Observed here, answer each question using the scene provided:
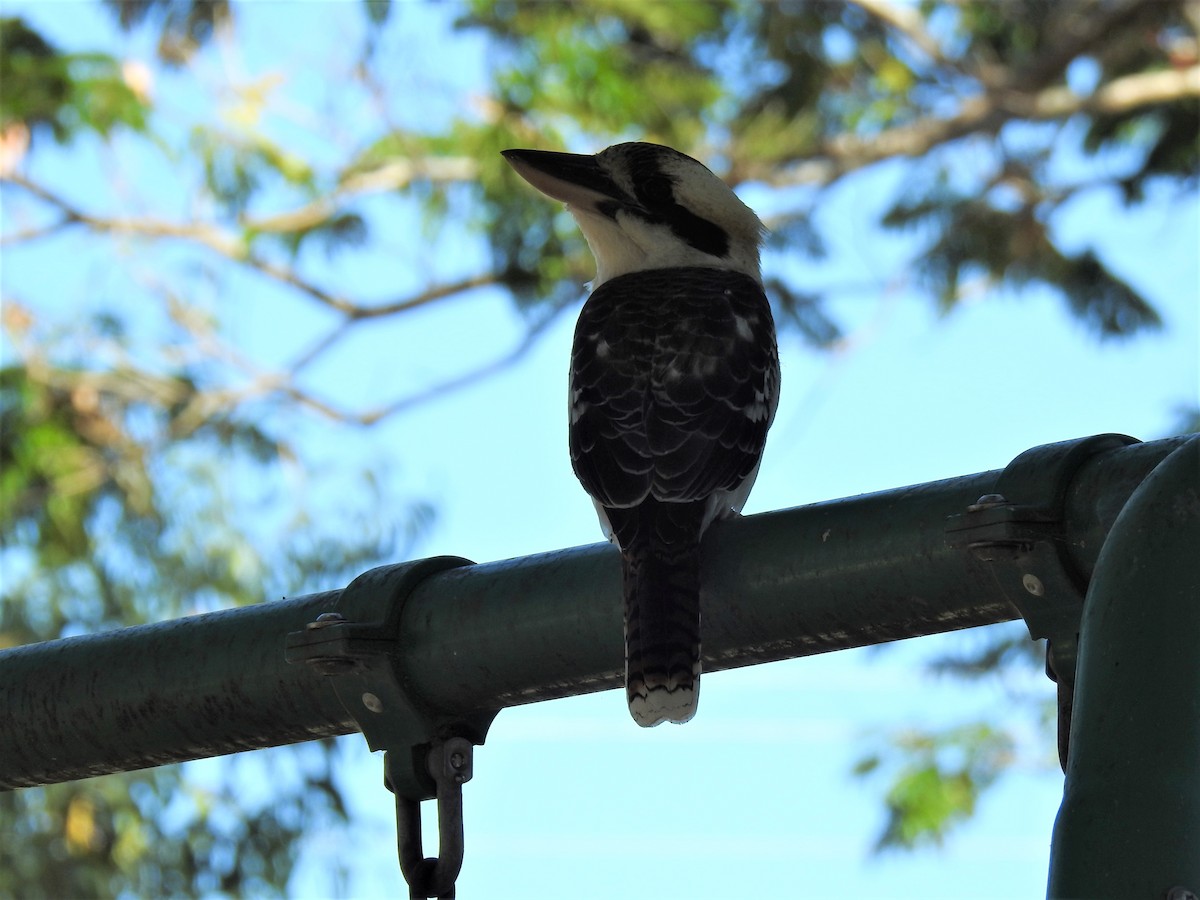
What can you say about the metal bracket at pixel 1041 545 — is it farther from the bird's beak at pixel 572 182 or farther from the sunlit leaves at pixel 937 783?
the sunlit leaves at pixel 937 783

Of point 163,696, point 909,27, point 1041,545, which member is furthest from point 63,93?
point 1041,545

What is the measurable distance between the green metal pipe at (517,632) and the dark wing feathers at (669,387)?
61cm

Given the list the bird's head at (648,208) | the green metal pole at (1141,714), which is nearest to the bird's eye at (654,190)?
the bird's head at (648,208)

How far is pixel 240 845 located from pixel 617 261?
702 centimetres

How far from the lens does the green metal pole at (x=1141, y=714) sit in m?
0.98

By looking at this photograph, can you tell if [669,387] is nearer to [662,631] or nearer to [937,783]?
[662,631]

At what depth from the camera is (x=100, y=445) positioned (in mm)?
10172

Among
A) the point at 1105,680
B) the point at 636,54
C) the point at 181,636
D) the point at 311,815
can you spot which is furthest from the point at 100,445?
the point at 1105,680

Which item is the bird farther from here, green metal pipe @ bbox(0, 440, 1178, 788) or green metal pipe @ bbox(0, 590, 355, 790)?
green metal pipe @ bbox(0, 590, 355, 790)

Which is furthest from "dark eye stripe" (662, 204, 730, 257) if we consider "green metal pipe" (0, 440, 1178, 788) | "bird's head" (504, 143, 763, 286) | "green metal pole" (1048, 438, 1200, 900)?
"green metal pole" (1048, 438, 1200, 900)

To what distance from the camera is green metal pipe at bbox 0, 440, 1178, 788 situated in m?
1.39

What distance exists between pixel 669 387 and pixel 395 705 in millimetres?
1077

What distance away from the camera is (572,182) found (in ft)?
10.4

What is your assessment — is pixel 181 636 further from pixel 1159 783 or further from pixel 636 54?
pixel 636 54
